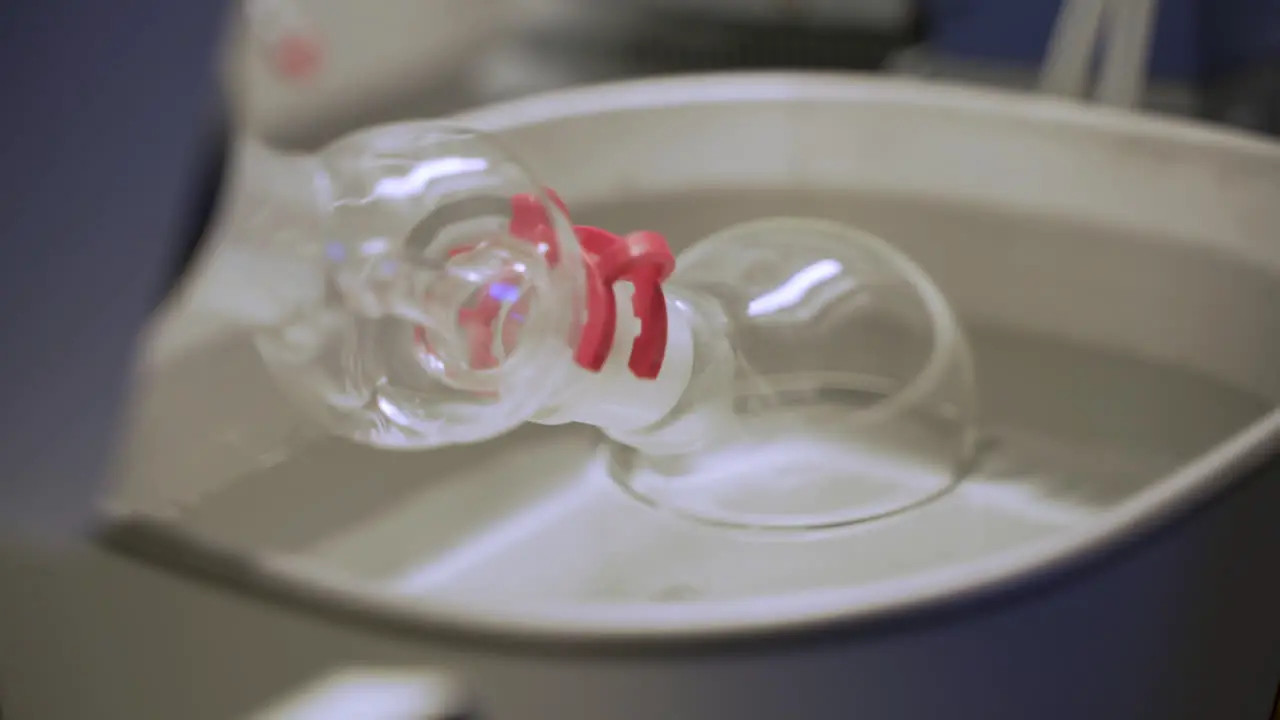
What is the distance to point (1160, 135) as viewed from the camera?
67 cm

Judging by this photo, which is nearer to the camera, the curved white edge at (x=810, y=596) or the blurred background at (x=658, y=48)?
the curved white edge at (x=810, y=596)

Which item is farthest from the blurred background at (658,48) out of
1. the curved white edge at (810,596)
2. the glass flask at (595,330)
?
the curved white edge at (810,596)

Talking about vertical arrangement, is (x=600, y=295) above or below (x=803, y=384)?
above

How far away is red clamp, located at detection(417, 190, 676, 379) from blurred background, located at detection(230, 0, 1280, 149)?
32cm

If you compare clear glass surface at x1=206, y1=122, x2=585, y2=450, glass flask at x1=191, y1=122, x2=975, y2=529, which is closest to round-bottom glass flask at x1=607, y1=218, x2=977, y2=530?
glass flask at x1=191, y1=122, x2=975, y2=529

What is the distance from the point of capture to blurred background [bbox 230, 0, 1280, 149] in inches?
32.2

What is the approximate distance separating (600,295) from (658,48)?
58 cm

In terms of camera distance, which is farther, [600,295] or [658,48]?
[658,48]

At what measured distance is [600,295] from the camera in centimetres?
47

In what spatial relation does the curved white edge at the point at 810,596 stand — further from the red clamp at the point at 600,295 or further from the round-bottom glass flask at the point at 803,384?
the round-bottom glass flask at the point at 803,384

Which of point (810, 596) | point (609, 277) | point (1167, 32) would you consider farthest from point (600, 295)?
point (1167, 32)

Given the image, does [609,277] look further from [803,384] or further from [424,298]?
[803,384]

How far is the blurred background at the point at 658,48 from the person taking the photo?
0.82 metres

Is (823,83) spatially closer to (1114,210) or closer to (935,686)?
(1114,210)
